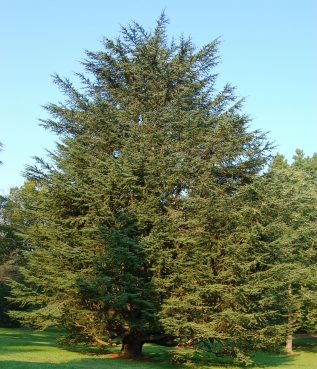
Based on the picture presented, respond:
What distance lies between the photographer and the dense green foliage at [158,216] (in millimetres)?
14070

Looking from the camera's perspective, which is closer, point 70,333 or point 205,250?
point 205,250

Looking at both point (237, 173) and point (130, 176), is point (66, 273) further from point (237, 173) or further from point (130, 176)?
point (237, 173)

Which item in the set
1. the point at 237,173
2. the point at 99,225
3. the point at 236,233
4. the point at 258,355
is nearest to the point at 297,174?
the point at 258,355

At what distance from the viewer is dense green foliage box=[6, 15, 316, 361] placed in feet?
→ 46.2

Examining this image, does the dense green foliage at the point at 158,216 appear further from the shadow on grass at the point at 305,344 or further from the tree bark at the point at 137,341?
the shadow on grass at the point at 305,344

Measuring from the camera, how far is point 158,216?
1434 cm

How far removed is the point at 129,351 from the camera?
54.4ft

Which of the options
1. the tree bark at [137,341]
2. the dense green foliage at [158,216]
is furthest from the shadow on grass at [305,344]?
the tree bark at [137,341]

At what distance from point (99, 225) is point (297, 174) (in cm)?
2369

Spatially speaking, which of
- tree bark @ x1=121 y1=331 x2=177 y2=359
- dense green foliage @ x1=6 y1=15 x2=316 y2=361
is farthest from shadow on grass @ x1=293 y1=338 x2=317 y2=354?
tree bark @ x1=121 y1=331 x2=177 y2=359

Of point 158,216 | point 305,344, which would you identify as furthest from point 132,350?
Result: point 305,344

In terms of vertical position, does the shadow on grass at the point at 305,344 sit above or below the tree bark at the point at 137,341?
→ below

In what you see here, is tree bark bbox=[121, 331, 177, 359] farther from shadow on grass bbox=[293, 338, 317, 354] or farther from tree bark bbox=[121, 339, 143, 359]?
shadow on grass bbox=[293, 338, 317, 354]

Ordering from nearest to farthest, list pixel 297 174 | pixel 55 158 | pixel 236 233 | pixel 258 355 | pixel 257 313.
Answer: pixel 257 313 → pixel 236 233 → pixel 55 158 → pixel 258 355 → pixel 297 174
